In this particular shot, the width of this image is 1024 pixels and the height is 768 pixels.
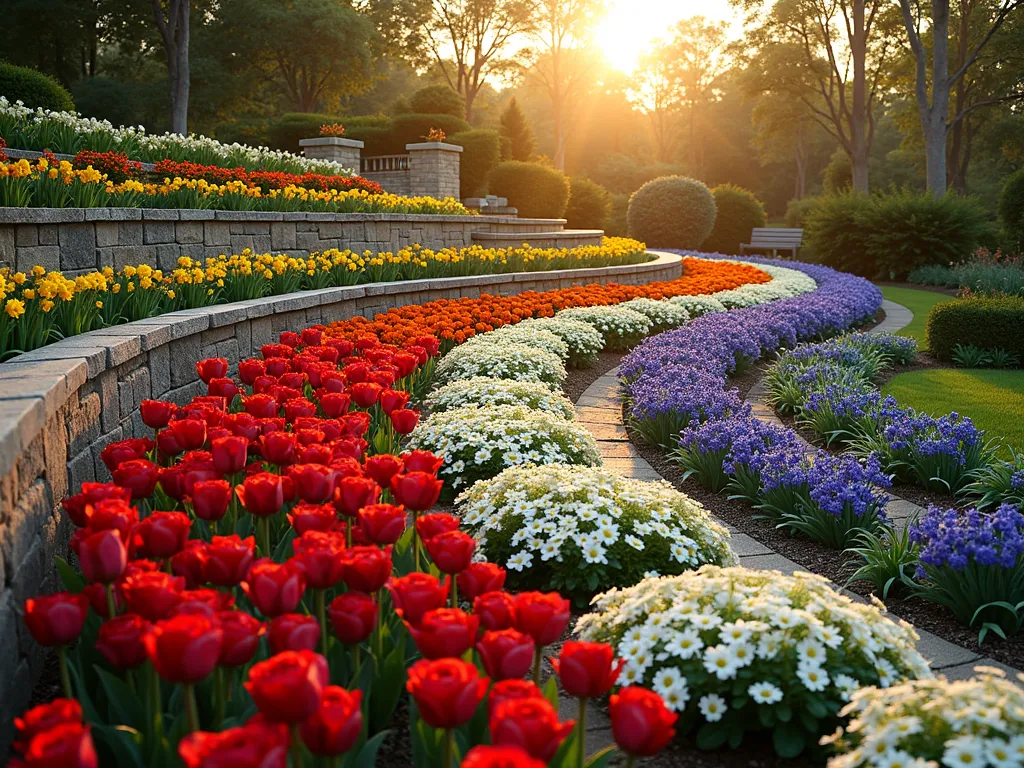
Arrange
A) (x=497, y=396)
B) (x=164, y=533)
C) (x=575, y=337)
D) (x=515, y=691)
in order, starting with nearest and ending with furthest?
(x=515, y=691) < (x=164, y=533) < (x=497, y=396) < (x=575, y=337)

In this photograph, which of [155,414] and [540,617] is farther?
[155,414]

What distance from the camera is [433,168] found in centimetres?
1981

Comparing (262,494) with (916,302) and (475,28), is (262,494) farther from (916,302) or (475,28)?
(475,28)

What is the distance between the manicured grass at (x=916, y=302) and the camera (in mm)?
12272

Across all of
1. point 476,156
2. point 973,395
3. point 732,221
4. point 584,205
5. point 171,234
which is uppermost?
point 476,156

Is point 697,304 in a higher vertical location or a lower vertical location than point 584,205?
lower

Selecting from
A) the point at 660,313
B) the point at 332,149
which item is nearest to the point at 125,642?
the point at 660,313

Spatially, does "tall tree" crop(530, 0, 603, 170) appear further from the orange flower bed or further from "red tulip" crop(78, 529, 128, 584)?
"red tulip" crop(78, 529, 128, 584)

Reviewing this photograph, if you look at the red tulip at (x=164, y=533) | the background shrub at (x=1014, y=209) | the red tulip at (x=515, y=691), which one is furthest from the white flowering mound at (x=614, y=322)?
the background shrub at (x=1014, y=209)

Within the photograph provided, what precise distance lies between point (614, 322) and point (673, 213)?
19.8 metres

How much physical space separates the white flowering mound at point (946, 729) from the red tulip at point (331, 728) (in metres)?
1.10

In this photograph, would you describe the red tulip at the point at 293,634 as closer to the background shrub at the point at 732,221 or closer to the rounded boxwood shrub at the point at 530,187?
the rounded boxwood shrub at the point at 530,187

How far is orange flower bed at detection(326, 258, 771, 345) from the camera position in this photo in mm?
6859

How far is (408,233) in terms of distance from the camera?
1180cm
